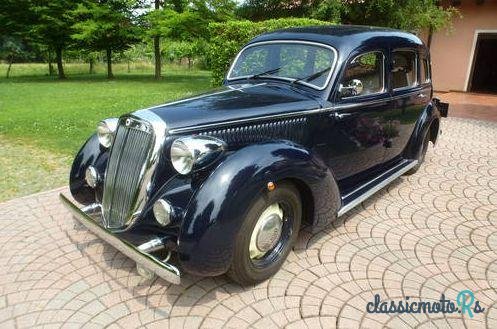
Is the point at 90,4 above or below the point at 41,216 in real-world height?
above

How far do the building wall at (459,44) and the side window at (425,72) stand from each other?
10300 millimetres

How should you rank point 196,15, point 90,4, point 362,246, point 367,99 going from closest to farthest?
point 362,246 → point 367,99 → point 196,15 → point 90,4

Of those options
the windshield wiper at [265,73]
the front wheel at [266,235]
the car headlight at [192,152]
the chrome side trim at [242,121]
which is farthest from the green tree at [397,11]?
the car headlight at [192,152]

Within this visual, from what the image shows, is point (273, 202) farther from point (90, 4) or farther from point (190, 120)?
point (90, 4)

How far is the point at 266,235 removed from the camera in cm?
294

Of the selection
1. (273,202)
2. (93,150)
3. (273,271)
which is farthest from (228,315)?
(93,150)

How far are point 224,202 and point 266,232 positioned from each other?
59 centimetres

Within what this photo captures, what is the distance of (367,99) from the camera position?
12.8ft

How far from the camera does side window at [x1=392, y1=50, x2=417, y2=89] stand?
4.39 metres

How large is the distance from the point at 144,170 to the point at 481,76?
18306mm

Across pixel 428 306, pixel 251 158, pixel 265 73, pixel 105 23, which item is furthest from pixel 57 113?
pixel 105 23

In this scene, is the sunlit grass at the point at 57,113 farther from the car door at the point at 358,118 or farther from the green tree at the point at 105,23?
the green tree at the point at 105,23

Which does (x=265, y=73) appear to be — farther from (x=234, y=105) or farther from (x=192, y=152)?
(x=192, y=152)

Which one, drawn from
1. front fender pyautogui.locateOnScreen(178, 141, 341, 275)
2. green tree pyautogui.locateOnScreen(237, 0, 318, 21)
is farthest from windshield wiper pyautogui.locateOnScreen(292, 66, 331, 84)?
green tree pyautogui.locateOnScreen(237, 0, 318, 21)
